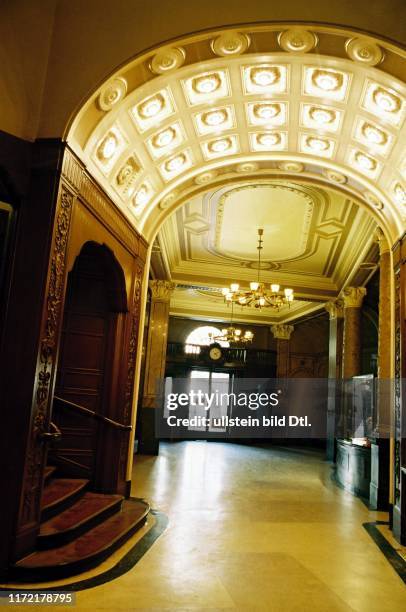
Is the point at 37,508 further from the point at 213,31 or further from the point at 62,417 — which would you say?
the point at 213,31

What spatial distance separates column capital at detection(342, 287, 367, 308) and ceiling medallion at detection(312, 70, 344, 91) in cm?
706

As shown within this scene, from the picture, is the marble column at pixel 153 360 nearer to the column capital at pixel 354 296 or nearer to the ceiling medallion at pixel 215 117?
the column capital at pixel 354 296

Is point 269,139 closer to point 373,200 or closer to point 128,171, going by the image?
point 373,200

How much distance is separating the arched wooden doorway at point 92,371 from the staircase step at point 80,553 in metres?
0.95

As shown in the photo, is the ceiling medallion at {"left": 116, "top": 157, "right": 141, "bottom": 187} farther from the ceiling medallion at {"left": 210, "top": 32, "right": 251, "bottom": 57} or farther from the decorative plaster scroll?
the ceiling medallion at {"left": 210, "top": 32, "right": 251, "bottom": 57}

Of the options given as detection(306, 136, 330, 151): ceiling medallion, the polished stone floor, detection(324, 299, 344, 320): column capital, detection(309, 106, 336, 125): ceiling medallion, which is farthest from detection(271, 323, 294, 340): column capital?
detection(309, 106, 336, 125): ceiling medallion

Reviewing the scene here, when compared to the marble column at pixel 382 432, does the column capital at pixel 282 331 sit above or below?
above

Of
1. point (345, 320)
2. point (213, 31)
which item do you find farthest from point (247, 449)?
point (213, 31)

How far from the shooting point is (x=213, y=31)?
4.25 metres

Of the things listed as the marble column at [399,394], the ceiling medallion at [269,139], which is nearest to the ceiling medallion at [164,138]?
the ceiling medallion at [269,139]

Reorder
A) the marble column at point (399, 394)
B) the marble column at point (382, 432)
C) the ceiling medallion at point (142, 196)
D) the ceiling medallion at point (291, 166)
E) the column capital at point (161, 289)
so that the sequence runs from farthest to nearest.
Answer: the column capital at point (161, 289) < the marble column at point (382, 432) < the ceiling medallion at point (291, 166) < the ceiling medallion at point (142, 196) < the marble column at point (399, 394)

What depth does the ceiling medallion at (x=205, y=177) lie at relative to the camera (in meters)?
6.75

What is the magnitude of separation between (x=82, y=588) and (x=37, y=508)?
80cm

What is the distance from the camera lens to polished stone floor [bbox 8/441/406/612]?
362 centimetres
